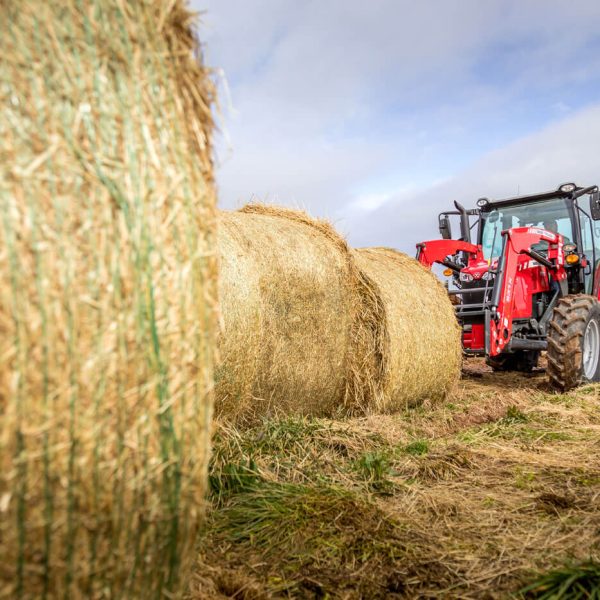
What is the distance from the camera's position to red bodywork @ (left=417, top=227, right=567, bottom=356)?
6.97 meters

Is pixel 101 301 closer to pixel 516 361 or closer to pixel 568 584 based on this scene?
pixel 568 584

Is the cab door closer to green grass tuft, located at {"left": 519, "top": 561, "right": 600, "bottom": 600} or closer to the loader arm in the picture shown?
the loader arm

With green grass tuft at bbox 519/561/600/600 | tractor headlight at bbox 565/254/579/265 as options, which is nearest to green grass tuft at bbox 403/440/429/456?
green grass tuft at bbox 519/561/600/600

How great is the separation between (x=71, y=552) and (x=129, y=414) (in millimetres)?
368

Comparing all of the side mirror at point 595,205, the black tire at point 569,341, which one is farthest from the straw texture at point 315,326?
the side mirror at point 595,205

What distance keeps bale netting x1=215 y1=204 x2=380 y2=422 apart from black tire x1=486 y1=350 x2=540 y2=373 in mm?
4545

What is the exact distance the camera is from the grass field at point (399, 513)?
2506mm

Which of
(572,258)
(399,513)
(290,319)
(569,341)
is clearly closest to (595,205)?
(572,258)

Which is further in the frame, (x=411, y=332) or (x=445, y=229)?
(x=445, y=229)

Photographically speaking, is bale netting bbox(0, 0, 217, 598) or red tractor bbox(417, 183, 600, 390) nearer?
bale netting bbox(0, 0, 217, 598)

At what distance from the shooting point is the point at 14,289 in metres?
1.57

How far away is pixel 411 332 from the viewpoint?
5.85 meters

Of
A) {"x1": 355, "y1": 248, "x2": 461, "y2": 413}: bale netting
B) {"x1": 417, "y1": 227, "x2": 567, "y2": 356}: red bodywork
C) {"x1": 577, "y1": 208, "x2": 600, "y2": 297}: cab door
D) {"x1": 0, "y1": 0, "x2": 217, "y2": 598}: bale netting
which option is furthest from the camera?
{"x1": 577, "y1": 208, "x2": 600, "y2": 297}: cab door

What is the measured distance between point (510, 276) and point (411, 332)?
186 cm
